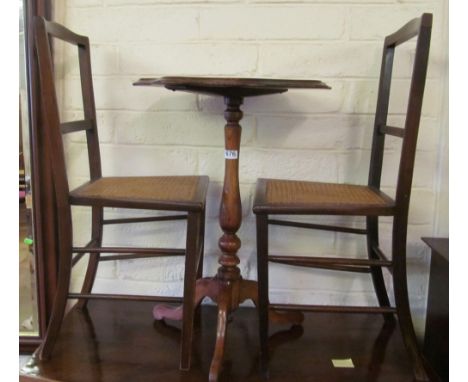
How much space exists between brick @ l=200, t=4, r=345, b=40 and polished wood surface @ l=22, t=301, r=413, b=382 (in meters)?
0.96

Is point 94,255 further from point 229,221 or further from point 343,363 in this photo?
point 343,363

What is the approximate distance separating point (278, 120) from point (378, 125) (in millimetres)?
335

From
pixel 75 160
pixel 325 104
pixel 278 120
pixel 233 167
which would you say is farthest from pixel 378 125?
pixel 75 160

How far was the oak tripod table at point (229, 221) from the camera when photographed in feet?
4.01

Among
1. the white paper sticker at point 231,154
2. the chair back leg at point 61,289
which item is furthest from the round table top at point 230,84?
the chair back leg at point 61,289

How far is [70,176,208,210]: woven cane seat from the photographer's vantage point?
4.09 ft

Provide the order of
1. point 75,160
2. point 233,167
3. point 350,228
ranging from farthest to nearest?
point 75,160 → point 350,228 → point 233,167

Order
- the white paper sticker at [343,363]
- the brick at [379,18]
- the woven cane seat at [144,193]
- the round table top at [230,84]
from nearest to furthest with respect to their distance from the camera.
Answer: the round table top at [230,84] → the woven cane seat at [144,193] → the white paper sticker at [343,363] → the brick at [379,18]

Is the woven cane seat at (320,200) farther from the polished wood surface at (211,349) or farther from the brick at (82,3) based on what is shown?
the brick at (82,3)

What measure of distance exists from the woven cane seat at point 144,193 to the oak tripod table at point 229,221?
10cm
